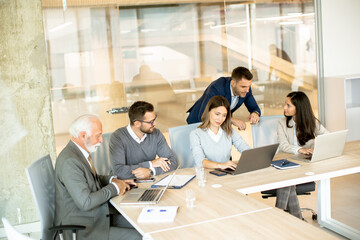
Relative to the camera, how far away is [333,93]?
7.00 meters

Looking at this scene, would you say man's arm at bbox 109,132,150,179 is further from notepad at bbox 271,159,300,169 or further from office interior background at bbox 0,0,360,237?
office interior background at bbox 0,0,360,237

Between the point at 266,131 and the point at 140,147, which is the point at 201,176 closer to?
the point at 140,147

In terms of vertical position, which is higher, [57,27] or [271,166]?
[57,27]

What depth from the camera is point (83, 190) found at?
2.97 meters

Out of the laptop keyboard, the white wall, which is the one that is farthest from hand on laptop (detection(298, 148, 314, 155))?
the white wall

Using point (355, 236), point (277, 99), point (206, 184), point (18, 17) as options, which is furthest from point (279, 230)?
point (277, 99)

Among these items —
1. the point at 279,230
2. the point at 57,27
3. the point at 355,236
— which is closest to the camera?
the point at 279,230

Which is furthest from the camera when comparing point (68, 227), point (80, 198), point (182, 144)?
point (182, 144)

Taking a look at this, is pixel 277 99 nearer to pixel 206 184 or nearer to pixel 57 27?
pixel 57 27

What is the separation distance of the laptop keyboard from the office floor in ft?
6.59

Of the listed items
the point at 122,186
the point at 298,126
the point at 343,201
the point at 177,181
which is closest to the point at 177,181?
the point at 177,181

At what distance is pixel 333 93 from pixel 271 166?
368 centimetres

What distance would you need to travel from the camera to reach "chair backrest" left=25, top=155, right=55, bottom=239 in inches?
119

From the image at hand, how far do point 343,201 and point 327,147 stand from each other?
1481mm
